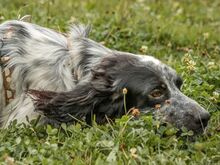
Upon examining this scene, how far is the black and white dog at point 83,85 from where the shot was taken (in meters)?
6.15

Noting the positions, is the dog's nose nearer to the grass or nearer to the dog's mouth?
the dog's mouth

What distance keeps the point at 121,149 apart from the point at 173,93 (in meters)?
0.95

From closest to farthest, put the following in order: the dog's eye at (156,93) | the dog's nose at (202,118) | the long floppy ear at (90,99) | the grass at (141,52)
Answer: the grass at (141,52) → the dog's nose at (202,118) → the long floppy ear at (90,99) → the dog's eye at (156,93)

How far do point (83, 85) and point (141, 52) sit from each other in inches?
102

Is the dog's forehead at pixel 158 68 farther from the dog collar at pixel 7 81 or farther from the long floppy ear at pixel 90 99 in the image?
the dog collar at pixel 7 81

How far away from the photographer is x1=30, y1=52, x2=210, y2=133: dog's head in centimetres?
615

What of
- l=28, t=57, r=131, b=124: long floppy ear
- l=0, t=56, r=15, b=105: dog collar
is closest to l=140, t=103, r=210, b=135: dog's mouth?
l=28, t=57, r=131, b=124: long floppy ear

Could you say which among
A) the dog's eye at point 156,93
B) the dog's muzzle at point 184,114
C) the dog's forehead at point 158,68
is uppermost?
the dog's forehead at point 158,68

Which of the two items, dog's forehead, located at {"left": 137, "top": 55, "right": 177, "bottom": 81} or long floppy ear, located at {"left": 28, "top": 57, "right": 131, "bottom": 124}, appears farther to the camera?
dog's forehead, located at {"left": 137, "top": 55, "right": 177, "bottom": 81}

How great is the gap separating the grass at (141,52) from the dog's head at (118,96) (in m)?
0.20

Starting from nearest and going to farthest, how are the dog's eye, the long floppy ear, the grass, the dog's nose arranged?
the grass < the dog's nose < the long floppy ear < the dog's eye

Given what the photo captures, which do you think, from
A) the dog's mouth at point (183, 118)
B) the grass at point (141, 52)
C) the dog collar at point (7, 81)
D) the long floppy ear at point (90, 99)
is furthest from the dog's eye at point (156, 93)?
the dog collar at point (7, 81)

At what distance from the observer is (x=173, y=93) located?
6316 millimetres

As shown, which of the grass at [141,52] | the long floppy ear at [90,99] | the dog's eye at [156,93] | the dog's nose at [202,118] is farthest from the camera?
the dog's eye at [156,93]
